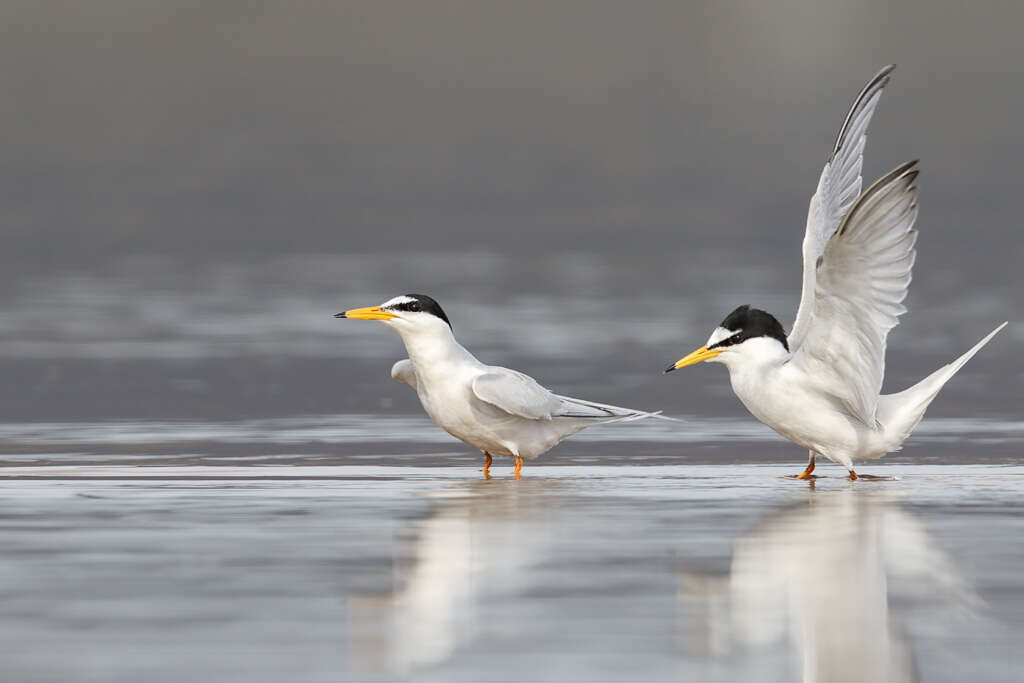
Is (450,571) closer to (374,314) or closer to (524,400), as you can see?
(524,400)

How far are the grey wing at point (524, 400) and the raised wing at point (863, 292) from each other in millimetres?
1333

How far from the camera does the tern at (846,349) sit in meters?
10.3

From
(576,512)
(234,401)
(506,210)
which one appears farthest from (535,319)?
(506,210)

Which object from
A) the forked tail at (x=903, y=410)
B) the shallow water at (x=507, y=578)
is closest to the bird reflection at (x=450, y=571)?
the shallow water at (x=507, y=578)

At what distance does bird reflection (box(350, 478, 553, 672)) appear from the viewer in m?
6.64

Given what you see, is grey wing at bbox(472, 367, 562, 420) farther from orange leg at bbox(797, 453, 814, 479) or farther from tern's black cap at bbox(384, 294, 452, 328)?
orange leg at bbox(797, 453, 814, 479)

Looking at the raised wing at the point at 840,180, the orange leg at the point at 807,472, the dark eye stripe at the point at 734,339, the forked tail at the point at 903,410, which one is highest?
the raised wing at the point at 840,180

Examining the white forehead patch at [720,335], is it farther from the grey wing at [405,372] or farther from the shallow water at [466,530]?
the grey wing at [405,372]

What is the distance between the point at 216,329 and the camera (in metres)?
19.8

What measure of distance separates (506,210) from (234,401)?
26.1 metres

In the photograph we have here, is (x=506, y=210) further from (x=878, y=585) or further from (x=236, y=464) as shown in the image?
(x=878, y=585)

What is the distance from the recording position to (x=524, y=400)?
1123 centimetres

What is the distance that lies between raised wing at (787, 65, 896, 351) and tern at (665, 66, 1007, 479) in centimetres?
101

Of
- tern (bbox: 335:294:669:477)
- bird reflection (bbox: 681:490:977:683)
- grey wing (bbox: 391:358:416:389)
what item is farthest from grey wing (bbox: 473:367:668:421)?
bird reflection (bbox: 681:490:977:683)
